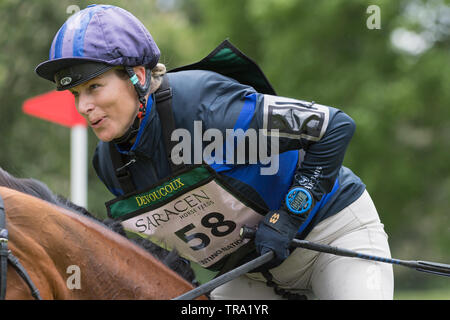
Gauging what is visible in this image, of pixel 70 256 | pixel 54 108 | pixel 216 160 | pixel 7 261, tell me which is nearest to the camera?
pixel 7 261

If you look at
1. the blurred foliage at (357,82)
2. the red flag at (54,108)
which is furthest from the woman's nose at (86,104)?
the blurred foliage at (357,82)

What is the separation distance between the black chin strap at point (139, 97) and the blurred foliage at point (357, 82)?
32.3 ft

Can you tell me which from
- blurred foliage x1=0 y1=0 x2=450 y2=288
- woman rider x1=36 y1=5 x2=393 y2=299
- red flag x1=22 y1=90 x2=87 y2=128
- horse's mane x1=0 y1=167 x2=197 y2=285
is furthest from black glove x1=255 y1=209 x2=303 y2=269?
blurred foliage x1=0 y1=0 x2=450 y2=288

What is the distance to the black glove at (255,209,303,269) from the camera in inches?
105

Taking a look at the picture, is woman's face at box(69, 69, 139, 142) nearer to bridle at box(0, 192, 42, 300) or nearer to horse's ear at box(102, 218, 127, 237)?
horse's ear at box(102, 218, 127, 237)

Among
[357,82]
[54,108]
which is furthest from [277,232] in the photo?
[357,82]

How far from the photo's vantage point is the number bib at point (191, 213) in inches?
107

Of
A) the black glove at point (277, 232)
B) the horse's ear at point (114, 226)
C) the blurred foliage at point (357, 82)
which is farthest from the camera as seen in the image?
the blurred foliage at point (357, 82)

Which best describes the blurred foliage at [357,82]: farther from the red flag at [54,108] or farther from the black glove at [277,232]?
the black glove at [277,232]

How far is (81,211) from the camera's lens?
94.2 inches

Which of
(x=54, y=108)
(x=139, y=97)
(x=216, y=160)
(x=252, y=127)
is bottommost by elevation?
(x=216, y=160)

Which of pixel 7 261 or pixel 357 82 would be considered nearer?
pixel 7 261

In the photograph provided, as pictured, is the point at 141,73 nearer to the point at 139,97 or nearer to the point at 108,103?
the point at 139,97

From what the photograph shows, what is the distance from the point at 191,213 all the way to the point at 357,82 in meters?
11.0
